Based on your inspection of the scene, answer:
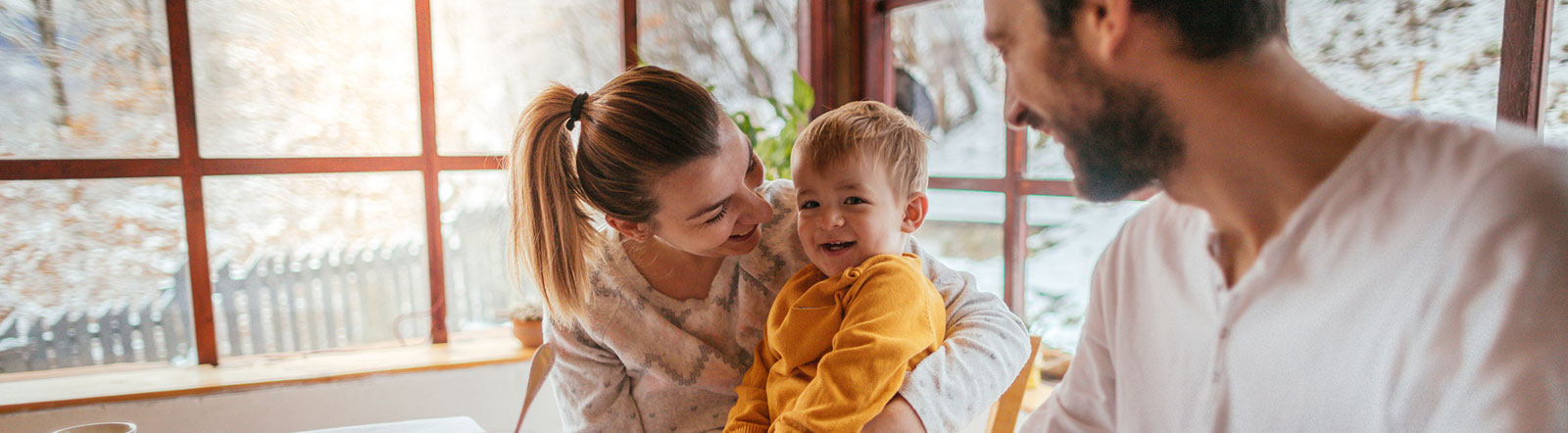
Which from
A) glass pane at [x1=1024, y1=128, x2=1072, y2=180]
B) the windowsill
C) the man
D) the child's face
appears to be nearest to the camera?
the man

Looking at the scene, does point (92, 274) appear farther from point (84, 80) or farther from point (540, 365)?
point (540, 365)

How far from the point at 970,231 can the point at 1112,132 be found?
1934 mm

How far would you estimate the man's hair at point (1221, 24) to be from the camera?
0.46m

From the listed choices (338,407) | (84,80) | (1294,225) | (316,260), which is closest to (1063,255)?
(1294,225)

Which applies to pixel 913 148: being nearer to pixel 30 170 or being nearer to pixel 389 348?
pixel 389 348

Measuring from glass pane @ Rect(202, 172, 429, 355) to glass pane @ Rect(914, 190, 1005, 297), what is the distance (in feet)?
5.38

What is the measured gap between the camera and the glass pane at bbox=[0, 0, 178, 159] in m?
1.92

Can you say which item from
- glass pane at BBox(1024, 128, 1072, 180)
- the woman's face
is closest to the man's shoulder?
the woman's face

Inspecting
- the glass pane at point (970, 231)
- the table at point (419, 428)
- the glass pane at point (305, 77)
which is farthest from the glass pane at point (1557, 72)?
the glass pane at point (305, 77)

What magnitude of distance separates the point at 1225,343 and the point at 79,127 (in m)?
2.62

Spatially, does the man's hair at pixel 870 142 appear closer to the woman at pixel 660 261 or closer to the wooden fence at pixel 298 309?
the woman at pixel 660 261

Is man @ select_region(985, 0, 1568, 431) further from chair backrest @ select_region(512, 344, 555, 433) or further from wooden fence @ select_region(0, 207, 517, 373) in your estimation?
wooden fence @ select_region(0, 207, 517, 373)

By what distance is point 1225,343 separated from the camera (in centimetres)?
50

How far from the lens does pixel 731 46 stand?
2.75m
